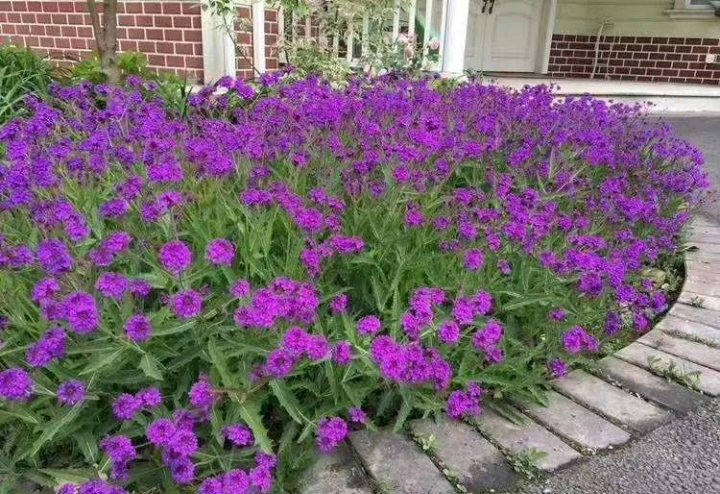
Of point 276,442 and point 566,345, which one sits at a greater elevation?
point 566,345

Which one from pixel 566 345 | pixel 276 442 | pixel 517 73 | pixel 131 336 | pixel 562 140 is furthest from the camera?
pixel 517 73

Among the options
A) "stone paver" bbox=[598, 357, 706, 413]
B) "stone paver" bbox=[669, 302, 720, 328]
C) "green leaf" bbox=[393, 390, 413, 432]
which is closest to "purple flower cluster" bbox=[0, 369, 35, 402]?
"green leaf" bbox=[393, 390, 413, 432]

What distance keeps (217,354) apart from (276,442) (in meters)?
0.39

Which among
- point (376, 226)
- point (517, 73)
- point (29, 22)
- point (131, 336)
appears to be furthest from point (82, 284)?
point (517, 73)

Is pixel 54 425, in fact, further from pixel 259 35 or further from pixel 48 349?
pixel 259 35

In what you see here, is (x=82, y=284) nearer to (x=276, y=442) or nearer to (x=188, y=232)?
(x=188, y=232)

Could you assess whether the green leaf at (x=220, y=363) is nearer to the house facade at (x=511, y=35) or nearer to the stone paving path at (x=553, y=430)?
the stone paving path at (x=553, y=430)

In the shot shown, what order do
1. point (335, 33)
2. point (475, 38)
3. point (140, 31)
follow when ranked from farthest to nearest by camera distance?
point (475, 38) → point (335, 33) → point (140, 31)

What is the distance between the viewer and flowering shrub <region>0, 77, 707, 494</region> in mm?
1488

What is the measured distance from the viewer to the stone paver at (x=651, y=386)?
207 centimetres

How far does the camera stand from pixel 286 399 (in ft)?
5.12

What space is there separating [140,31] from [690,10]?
30.2ft

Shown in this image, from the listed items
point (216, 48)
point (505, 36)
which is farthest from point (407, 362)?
point (505, 36)

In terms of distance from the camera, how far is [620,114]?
448cm
